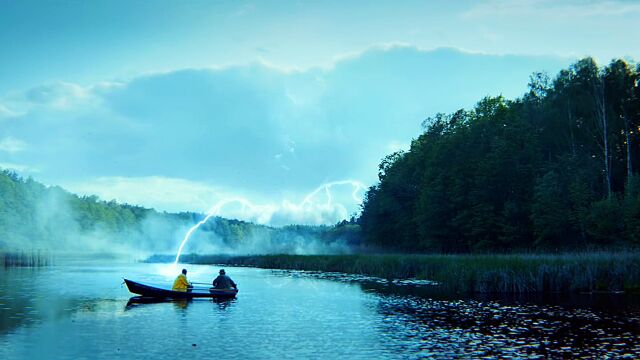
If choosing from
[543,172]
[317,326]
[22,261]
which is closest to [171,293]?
[317,326]

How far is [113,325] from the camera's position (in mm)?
28062

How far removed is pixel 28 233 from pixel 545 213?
14973 cm

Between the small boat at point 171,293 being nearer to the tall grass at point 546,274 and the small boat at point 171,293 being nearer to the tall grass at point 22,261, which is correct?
the tall grass at point 546,274

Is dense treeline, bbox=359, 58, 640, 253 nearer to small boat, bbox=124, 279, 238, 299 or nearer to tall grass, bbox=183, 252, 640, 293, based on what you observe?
tall grass, bbox=183, 252, 640, 293

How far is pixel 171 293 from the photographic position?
130 ft

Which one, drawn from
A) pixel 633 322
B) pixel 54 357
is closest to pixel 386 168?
pixel 633 322

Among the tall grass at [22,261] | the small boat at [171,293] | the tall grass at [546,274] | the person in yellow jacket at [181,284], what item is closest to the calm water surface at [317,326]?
the small boat at [171,293]

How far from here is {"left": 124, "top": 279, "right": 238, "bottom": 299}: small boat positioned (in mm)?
39466

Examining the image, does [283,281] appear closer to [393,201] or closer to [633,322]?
[633,322]

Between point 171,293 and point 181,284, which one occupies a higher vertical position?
point 181,284

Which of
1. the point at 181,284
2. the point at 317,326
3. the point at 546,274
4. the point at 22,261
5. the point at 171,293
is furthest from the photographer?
the point at 22,261

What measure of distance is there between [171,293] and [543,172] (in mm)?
49114

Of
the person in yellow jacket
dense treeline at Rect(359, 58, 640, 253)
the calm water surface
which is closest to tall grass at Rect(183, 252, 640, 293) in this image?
the calm water surface

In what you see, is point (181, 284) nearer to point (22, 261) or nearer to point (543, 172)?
point (543, 172)
